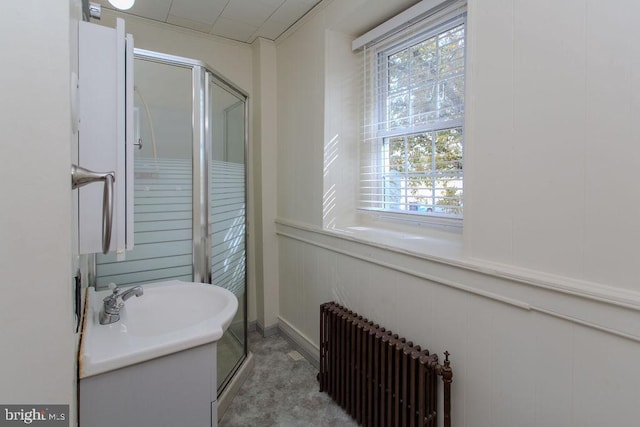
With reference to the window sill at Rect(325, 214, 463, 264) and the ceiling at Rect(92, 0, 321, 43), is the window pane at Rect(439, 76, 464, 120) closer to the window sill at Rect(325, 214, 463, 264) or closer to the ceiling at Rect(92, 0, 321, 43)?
the window sill at Rect(325, 214, 463, 264)

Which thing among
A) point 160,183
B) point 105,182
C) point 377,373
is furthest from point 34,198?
point 377,373

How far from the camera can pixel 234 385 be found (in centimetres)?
204

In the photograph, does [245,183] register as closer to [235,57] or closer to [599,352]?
[235,57]

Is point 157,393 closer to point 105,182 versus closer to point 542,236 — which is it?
point 105,182

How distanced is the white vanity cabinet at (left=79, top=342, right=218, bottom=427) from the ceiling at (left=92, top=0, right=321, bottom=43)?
2140 millimetres

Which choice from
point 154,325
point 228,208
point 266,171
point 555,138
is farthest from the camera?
point 266,171

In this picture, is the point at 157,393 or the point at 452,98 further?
the point at 452,98

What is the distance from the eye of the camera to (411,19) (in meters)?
1.86

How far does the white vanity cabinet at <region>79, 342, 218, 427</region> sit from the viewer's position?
1.00 metres

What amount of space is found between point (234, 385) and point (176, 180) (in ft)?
4.15

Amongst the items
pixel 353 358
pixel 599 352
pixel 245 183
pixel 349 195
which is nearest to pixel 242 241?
pixel 245 183

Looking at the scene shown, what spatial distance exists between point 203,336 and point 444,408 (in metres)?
0.99

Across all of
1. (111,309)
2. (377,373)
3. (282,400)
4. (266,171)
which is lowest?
(282,400)

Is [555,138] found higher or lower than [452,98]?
lower
